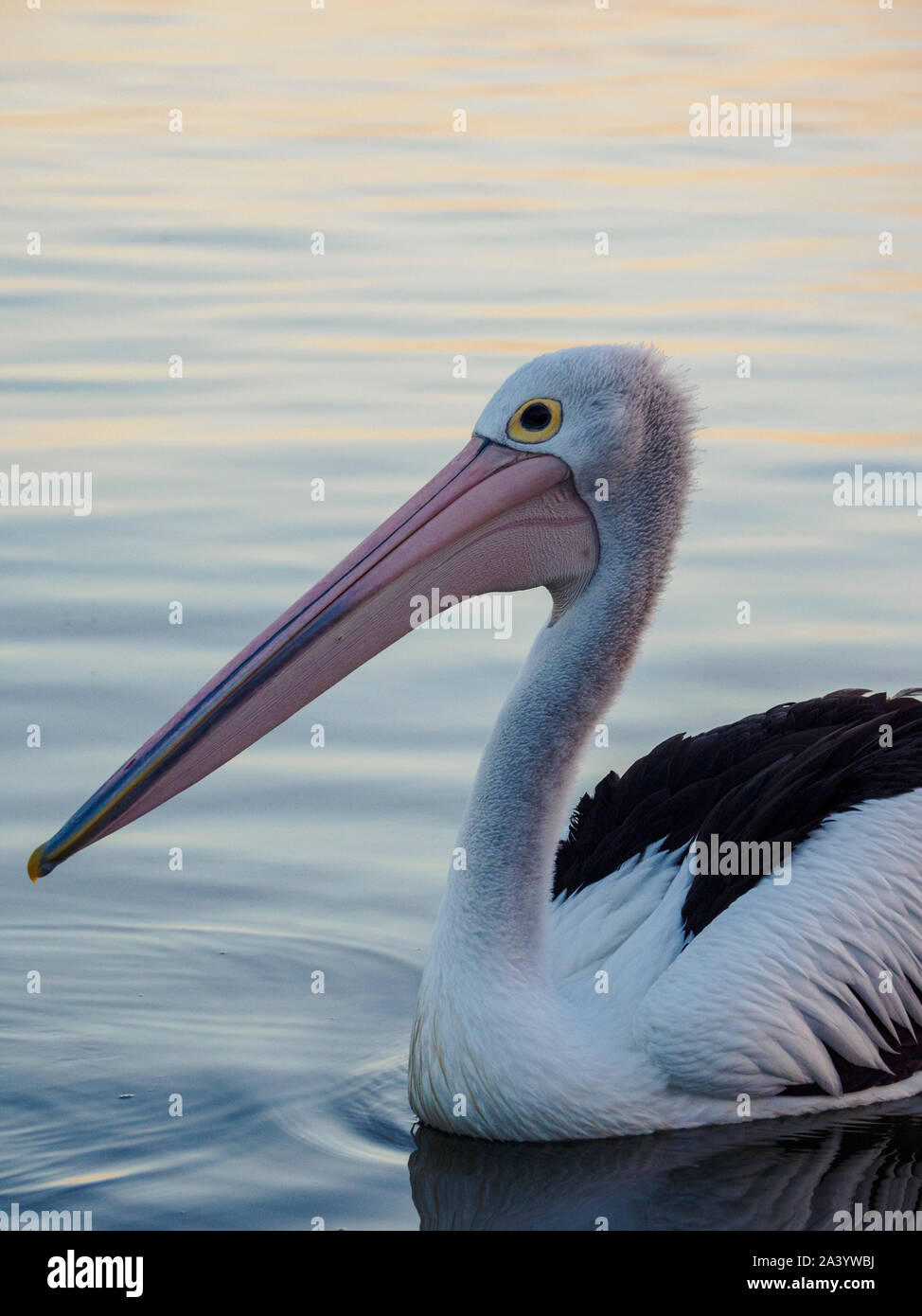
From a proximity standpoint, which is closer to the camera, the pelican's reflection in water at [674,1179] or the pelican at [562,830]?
the pelican's reflection in water at [674,1179]

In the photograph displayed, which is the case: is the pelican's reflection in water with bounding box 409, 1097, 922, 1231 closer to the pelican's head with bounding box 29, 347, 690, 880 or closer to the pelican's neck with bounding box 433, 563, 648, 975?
the pelican's neck with bounding box 433, 563, 648, 975

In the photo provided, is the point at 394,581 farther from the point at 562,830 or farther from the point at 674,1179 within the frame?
Answer: the point at 674,1179

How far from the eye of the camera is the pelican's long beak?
4.70 meters

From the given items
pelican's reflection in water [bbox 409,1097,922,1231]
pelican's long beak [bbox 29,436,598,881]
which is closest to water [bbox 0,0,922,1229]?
pelican's reflection in water [bbox 409,1097,922,1231]

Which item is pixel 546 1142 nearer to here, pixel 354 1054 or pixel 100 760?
pixel 354 1054

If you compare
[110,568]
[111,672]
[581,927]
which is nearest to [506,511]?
[581,927]

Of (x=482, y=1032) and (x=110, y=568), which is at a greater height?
(x=110, y=568)

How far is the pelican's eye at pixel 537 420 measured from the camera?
15.5ft

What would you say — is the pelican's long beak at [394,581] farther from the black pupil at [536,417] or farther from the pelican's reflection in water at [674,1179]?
the pelican's reflection in water at [674,1179]

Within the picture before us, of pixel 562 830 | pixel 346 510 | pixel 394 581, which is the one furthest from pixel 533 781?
pixel 346 510

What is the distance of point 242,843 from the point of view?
6.18m

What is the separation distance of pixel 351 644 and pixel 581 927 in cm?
79

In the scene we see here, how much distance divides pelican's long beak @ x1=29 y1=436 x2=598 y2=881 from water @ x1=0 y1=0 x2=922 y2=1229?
78 cm

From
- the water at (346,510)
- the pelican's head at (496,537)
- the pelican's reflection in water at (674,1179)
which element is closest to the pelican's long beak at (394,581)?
the pelican's head at (496,537)
